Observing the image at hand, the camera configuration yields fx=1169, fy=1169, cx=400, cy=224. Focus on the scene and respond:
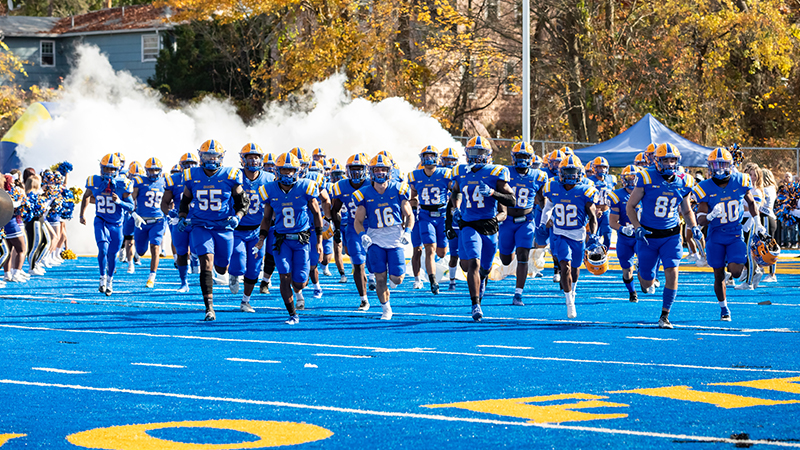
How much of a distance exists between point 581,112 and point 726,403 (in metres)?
31.3

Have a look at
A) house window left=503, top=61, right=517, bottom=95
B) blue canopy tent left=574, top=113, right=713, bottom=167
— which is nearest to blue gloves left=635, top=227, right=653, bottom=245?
blue canopy tent left=574, top=113, right=713, bottom=167

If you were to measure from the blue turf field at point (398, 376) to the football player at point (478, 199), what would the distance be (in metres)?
0.79

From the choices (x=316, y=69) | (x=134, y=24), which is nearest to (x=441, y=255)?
(x=316, y=69)

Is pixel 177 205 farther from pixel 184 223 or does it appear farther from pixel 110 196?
pixel 184 223

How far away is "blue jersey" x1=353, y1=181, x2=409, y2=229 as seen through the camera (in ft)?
40.3

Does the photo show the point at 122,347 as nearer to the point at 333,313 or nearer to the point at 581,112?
the point at 333,313

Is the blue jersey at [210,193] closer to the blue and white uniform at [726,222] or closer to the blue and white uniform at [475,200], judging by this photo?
the blue and white uniform at [475,200]

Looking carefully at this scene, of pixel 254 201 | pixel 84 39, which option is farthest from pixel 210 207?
pixel 84 39

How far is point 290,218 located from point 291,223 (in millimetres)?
54

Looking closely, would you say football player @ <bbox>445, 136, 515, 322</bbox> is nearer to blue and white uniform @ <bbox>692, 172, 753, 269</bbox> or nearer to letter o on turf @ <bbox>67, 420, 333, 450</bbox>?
blue and white uniform @ <bbox>692, 172, 753, 269</bbox>

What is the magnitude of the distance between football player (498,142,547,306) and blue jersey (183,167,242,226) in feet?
11.1

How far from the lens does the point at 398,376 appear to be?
8297mm

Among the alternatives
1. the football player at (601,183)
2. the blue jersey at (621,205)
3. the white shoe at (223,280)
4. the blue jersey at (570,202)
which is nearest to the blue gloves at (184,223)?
the blue jersey at (570,202)

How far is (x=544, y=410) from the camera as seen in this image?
22.5ft
